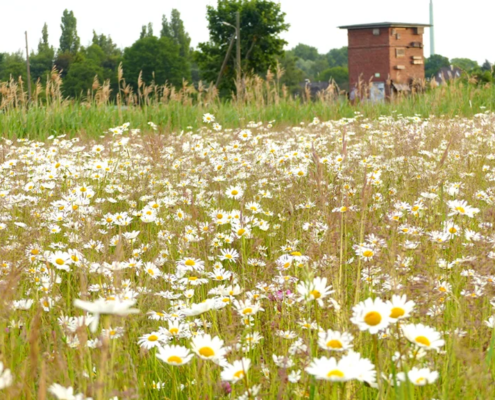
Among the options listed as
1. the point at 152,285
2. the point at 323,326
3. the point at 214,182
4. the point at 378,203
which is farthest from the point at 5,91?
the point at 323,326

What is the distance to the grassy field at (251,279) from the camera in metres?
1.42

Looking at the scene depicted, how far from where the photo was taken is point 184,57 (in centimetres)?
7225

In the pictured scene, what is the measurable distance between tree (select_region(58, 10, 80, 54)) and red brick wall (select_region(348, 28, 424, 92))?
5638 cm

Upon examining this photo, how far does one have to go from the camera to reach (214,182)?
4348 millimetres

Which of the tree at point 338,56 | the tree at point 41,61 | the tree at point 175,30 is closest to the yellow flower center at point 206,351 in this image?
the tree at point 41,61

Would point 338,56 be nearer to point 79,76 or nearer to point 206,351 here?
point 79,76

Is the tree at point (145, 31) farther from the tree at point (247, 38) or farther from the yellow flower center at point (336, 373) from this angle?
the yellow flower center at point (336, 373)

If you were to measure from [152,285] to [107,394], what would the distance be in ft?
3.37

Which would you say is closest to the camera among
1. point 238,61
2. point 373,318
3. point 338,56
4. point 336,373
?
point 336,373

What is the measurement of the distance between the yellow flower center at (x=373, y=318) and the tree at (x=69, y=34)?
9687 centimetres

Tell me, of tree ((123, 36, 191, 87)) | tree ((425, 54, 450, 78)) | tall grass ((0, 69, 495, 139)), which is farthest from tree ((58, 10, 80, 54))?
tall grass ((0, 69, 495, 139))

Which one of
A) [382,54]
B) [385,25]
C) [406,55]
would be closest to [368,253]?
[382,54]

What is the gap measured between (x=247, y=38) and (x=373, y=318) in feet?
157

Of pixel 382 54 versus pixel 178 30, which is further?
pixel 178 30
